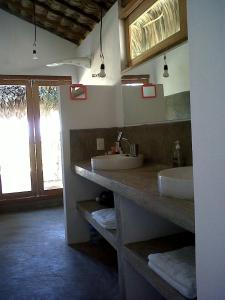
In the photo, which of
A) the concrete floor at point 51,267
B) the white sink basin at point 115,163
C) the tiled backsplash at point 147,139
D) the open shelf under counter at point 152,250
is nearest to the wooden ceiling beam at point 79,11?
the tiled backsplash at point 147,139

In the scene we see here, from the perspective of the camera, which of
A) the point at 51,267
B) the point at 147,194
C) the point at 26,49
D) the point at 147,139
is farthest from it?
the point at 26,49

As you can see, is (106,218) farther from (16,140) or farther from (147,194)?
(16,140)

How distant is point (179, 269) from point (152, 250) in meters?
0.38

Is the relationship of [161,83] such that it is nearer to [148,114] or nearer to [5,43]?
[148,114]

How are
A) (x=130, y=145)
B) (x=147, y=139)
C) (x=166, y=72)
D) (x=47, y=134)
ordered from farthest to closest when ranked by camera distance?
1. (x=47, y=134)
2. (x=130, y=145)
3. (x=147, y=139)
4. (x=166, y=72)

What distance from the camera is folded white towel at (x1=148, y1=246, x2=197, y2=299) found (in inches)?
46.1

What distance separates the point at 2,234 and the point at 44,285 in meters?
1.42

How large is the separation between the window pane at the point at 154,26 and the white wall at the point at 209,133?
1564 millimetres

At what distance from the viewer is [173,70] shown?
2180 mm

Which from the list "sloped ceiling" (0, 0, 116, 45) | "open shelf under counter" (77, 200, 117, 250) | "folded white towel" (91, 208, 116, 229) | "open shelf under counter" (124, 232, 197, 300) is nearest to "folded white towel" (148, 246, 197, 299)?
"open shelf under counter" (124, 232, 197, 300)

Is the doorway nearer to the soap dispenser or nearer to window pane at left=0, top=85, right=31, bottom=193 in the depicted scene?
window pane at left=0, top=85, right=31, bottom=193

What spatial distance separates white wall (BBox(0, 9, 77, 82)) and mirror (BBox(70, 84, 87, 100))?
170 centimetres

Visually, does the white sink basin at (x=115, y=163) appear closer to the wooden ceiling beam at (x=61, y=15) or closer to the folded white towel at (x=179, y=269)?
the folded white towel at (x=179, y=269)

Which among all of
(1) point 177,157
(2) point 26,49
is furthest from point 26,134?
(1) point 177,157
